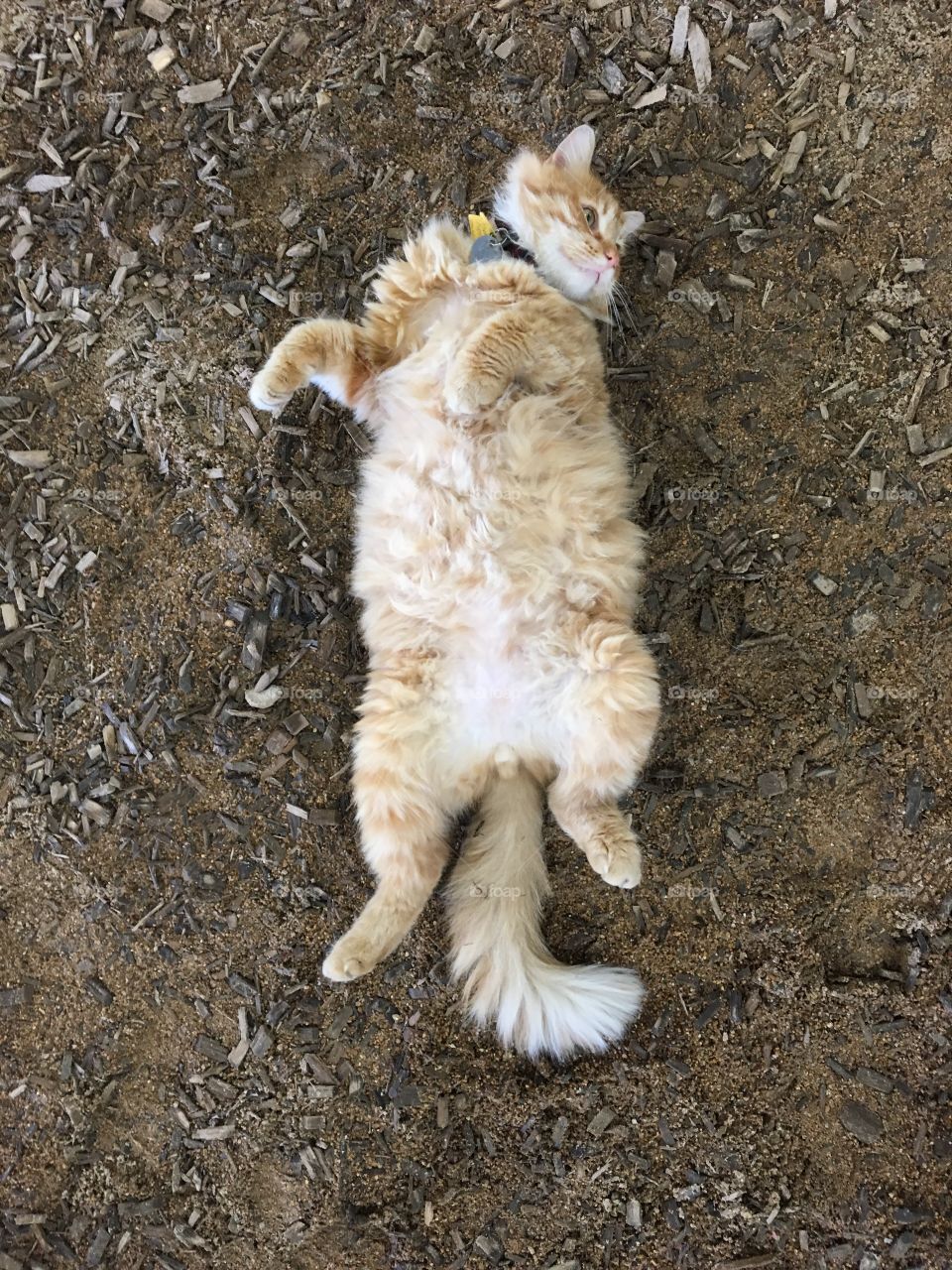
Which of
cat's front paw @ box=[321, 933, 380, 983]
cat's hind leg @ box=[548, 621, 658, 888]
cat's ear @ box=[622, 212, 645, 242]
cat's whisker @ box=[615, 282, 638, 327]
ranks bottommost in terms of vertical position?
cat's front paw @ box=[321, 933, 380, 983]

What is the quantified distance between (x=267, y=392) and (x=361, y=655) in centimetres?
98

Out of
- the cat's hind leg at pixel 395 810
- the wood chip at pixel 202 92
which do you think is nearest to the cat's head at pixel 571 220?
the wood chip at pixel 202 92

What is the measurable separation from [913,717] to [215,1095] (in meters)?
2.83

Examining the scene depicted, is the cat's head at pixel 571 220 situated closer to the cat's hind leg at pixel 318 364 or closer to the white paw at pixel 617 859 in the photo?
the cat's hind leg at pixel 318 364

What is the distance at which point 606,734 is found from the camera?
2.40m

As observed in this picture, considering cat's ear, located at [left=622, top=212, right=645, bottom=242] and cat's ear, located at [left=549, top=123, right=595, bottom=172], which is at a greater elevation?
cat's ear, located at [left=549, top=123, right=595, bottom=172]

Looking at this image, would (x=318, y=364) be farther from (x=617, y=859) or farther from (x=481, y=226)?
(x=617, y=859)

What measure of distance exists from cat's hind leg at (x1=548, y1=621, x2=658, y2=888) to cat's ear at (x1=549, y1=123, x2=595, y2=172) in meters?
1.61

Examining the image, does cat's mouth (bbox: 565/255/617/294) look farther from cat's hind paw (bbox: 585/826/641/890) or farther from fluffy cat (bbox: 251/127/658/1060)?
cat's hind paw (bbox: 585/826/641/890)

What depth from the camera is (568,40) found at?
2988 mm

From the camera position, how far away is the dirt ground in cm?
273

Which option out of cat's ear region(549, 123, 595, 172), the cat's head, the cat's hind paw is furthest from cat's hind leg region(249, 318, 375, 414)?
the cat's hind paw

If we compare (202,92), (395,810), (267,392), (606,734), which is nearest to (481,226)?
(267,392)

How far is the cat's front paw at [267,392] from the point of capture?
8.28ft
